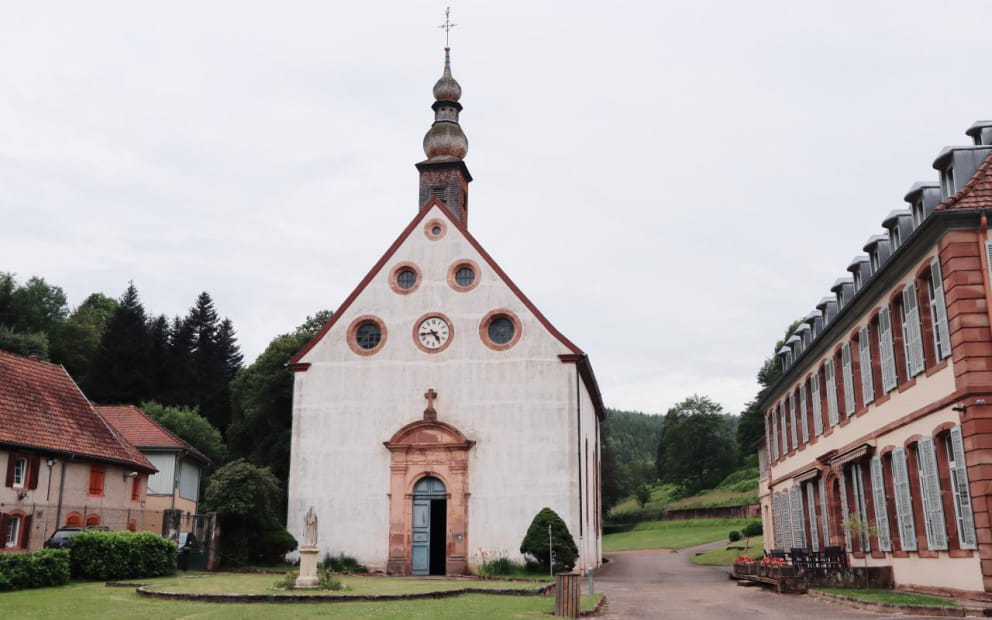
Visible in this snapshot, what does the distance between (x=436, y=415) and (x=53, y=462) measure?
13303mm

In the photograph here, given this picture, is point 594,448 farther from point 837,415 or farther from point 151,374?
point 151,374

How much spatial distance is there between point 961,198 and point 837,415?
33.3 ft

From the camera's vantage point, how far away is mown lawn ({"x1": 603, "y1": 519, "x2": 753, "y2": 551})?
199 feet

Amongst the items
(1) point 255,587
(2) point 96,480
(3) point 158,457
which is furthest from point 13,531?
(3) point 158,457

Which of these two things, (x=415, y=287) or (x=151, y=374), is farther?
(x=151, y=374)

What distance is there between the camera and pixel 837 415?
2630 cm

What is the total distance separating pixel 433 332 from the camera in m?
34.2

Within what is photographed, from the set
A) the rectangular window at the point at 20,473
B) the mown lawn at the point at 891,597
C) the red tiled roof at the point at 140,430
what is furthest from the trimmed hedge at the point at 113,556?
the red tiled roof at the point at 140,430

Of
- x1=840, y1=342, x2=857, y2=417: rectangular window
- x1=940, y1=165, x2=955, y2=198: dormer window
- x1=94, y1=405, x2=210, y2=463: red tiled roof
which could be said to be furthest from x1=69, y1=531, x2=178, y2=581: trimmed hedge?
x1=940, y1=165, x2=955, y2=198: dormer window

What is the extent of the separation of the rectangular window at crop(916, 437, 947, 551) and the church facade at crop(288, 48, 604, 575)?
46.7ft

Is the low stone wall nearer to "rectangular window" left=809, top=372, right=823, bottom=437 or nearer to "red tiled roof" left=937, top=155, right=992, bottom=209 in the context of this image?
"rectangular window" left=809, top=372, right=823, bottom=437

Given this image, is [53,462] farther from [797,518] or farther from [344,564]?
[797,518]

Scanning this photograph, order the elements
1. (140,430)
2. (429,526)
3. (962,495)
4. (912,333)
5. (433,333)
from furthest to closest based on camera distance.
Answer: (140,430)
(433,333)
(429,526)
(912,333)
(962,495)

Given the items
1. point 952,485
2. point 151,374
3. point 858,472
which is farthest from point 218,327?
point 952,485
